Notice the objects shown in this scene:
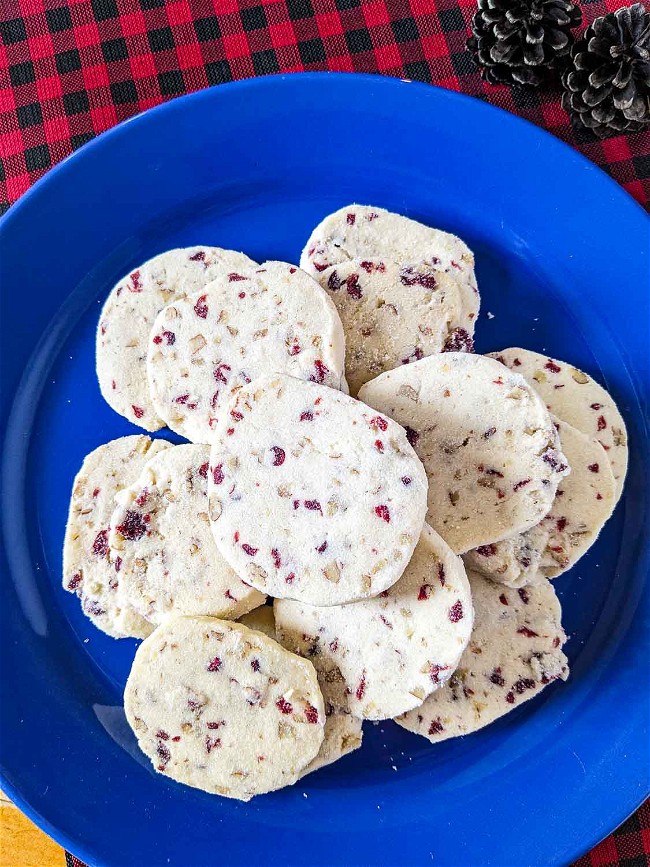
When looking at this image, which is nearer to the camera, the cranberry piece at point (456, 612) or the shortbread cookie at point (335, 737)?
the cranberry piece at point (456, 612)

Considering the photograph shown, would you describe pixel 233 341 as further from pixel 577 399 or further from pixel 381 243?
pixel 577 399

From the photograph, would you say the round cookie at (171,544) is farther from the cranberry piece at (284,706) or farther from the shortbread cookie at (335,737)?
the shortbread cookie at (335,737)

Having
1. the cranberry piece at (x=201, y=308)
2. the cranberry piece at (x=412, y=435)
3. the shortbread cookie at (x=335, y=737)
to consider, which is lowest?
the shortbread cookie at (x=335, y=737)

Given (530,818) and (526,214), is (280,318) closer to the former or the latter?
(526,214)

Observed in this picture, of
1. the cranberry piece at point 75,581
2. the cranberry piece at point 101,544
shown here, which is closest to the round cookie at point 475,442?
the cranberry piece at point 101,544

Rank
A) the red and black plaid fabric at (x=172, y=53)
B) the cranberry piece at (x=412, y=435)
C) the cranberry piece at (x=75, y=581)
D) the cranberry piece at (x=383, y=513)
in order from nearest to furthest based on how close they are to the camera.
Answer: the cranberry piece at (x=383, y=513)
the cranberry piece at (x=412, y=435)
the cranberry piece at (x=75, y=581)
the red and black plaid fabric at (x=172, y=53)

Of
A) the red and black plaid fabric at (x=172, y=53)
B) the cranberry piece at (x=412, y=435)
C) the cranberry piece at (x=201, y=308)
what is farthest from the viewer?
the red and black plaid fabric at (x=172, y=53)

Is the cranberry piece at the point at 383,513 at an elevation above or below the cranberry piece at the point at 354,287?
below
